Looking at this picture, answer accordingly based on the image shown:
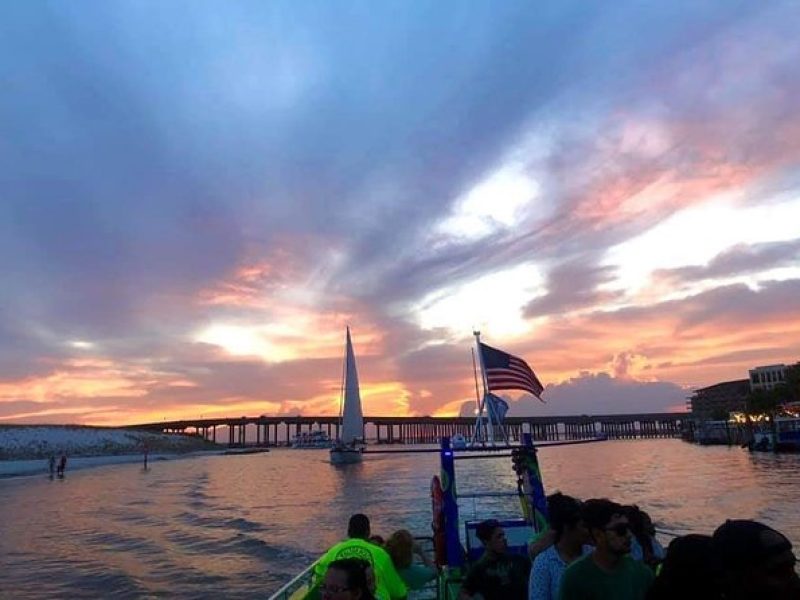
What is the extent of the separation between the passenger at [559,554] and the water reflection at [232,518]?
13.2 metres

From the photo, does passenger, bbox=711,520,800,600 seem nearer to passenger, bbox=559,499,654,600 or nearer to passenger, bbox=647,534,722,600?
passenger, bbox=647,534,722,600

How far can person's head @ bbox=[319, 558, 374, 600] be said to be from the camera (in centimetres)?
386

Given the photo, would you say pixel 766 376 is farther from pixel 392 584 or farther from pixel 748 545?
pixel 748 545

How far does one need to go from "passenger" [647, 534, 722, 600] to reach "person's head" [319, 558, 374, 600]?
177 cm

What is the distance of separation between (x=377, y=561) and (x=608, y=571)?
98.4 inches

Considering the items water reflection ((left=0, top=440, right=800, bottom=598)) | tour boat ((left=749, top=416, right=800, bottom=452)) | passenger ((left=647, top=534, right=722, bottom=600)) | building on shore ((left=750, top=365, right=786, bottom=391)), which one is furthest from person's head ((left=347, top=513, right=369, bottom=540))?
building on shore ((left=750, top=365, right=786, bottom=391))

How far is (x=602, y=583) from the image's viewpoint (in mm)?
3982

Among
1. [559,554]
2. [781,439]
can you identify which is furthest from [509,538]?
[781,439]

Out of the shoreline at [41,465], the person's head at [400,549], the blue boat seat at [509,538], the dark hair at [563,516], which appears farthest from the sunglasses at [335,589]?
the shoreline at [41,465]

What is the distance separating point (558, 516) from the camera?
516 cm

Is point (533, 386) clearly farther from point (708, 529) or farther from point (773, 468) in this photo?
point (773, 468)

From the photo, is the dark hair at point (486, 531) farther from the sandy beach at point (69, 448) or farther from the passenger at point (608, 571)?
the sandy beach at point (69, 448)

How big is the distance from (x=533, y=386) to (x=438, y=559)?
10794 millimetres

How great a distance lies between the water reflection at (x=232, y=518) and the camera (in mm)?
18875
